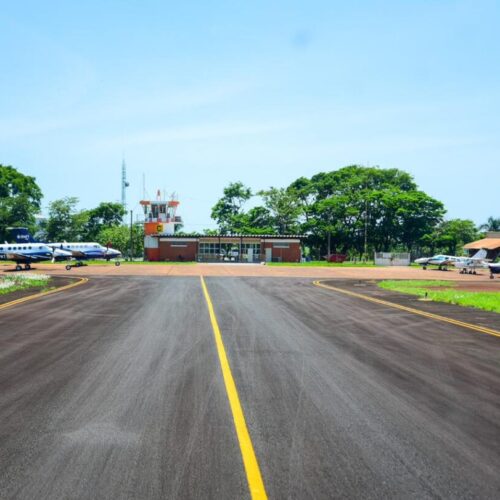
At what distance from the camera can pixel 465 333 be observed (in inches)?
576

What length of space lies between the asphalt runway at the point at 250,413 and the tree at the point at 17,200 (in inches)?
3719

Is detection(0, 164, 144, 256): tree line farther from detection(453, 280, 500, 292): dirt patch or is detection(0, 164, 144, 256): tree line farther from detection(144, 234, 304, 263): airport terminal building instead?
detection(453, 280, 500, 292): dirt patch

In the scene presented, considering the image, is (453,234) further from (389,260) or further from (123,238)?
(123,238)

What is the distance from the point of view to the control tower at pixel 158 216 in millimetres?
87000

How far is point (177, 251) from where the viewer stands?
86.0 m

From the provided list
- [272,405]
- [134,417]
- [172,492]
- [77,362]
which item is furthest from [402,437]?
[77,362]

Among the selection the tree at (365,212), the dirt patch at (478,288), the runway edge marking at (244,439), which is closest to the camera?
the runway edge marking at (244,439)

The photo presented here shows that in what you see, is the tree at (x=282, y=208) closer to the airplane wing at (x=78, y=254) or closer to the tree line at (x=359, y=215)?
the tree line at (x=359, y=215)

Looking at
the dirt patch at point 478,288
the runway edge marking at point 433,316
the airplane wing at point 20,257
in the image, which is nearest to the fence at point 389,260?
the dirt patch at point 478,288

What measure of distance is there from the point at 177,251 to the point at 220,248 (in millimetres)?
7654

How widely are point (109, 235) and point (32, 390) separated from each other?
10529 centimetres

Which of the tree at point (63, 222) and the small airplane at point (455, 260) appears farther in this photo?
the tree at point (63, 222)

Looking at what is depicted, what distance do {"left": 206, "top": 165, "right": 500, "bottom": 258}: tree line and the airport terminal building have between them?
43.5ft

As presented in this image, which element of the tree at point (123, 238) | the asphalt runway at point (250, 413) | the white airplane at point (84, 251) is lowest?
the asphalt runway at point (250, 413)
